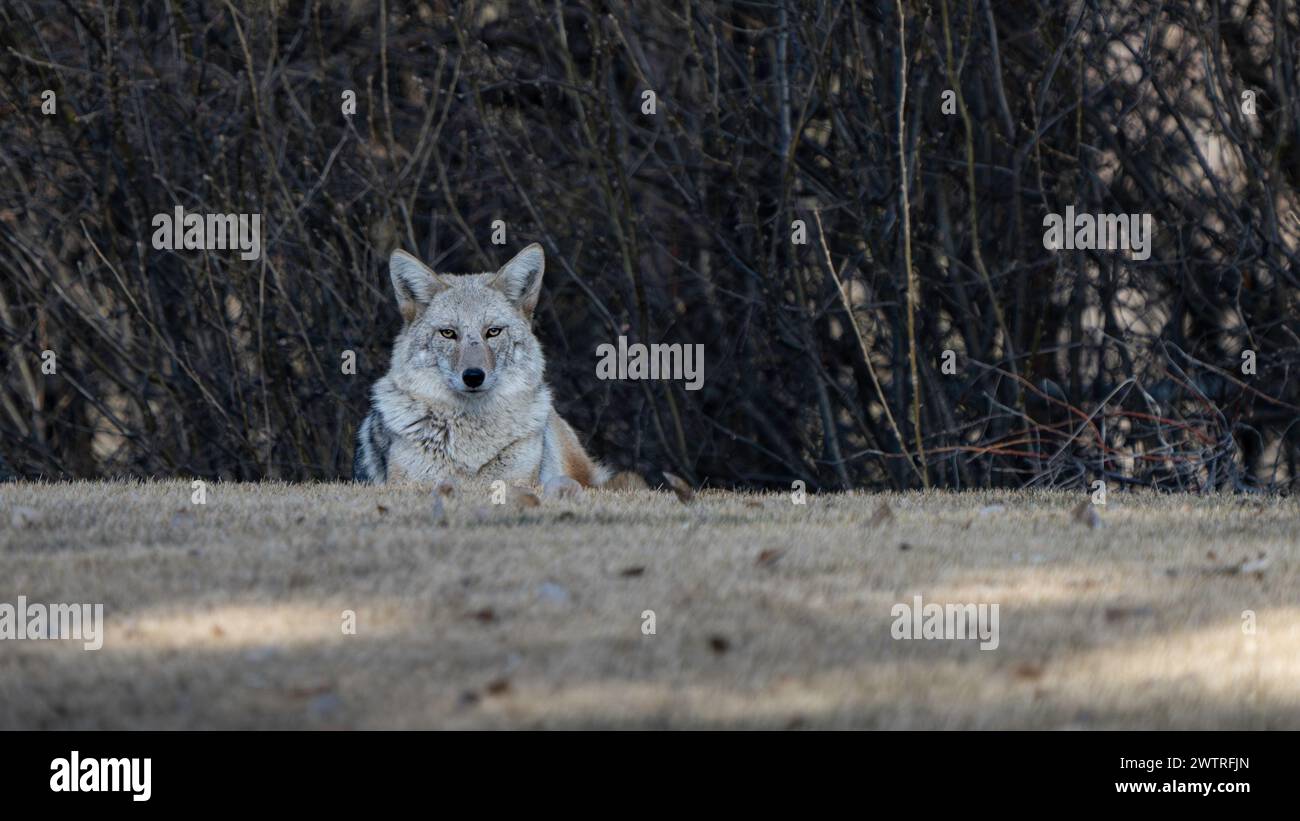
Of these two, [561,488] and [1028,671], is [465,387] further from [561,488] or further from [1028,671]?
[1028,671]

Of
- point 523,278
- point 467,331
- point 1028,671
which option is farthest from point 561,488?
point 1028,671

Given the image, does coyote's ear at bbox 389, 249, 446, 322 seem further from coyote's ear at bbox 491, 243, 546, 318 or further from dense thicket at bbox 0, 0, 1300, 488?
dense thicket at bbox 0, 0, 1300, 488

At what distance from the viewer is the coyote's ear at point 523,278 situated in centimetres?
1009

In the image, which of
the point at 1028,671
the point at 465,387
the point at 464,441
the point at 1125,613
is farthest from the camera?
the point at 464,441

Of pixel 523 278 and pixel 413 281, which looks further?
pixel 523 278

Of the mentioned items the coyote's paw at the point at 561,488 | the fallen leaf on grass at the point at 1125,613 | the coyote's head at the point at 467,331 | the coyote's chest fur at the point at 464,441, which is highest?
the coyote's head at the point at 467,331

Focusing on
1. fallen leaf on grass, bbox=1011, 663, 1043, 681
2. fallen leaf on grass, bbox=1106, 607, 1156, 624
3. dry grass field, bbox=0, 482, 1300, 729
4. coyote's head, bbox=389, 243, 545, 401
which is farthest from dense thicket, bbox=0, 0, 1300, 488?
fallen leaf on grass, bbox=1011, 663, 1043, 681

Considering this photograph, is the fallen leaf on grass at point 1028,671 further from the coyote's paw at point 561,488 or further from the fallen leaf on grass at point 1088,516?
the coyote's paw at point 561,488

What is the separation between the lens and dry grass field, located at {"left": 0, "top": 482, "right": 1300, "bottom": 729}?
14.5 feet

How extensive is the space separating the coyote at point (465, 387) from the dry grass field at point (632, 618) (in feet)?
6.97

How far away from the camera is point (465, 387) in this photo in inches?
383

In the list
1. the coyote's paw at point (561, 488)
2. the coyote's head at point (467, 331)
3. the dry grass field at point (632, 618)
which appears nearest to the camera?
the dry grass field at point (632, 618)

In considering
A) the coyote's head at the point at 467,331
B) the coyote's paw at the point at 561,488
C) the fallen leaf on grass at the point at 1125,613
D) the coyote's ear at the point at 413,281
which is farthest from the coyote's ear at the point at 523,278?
the fallen leaf on grass at the point at 1125,613

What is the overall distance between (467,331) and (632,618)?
4796 millimetres
